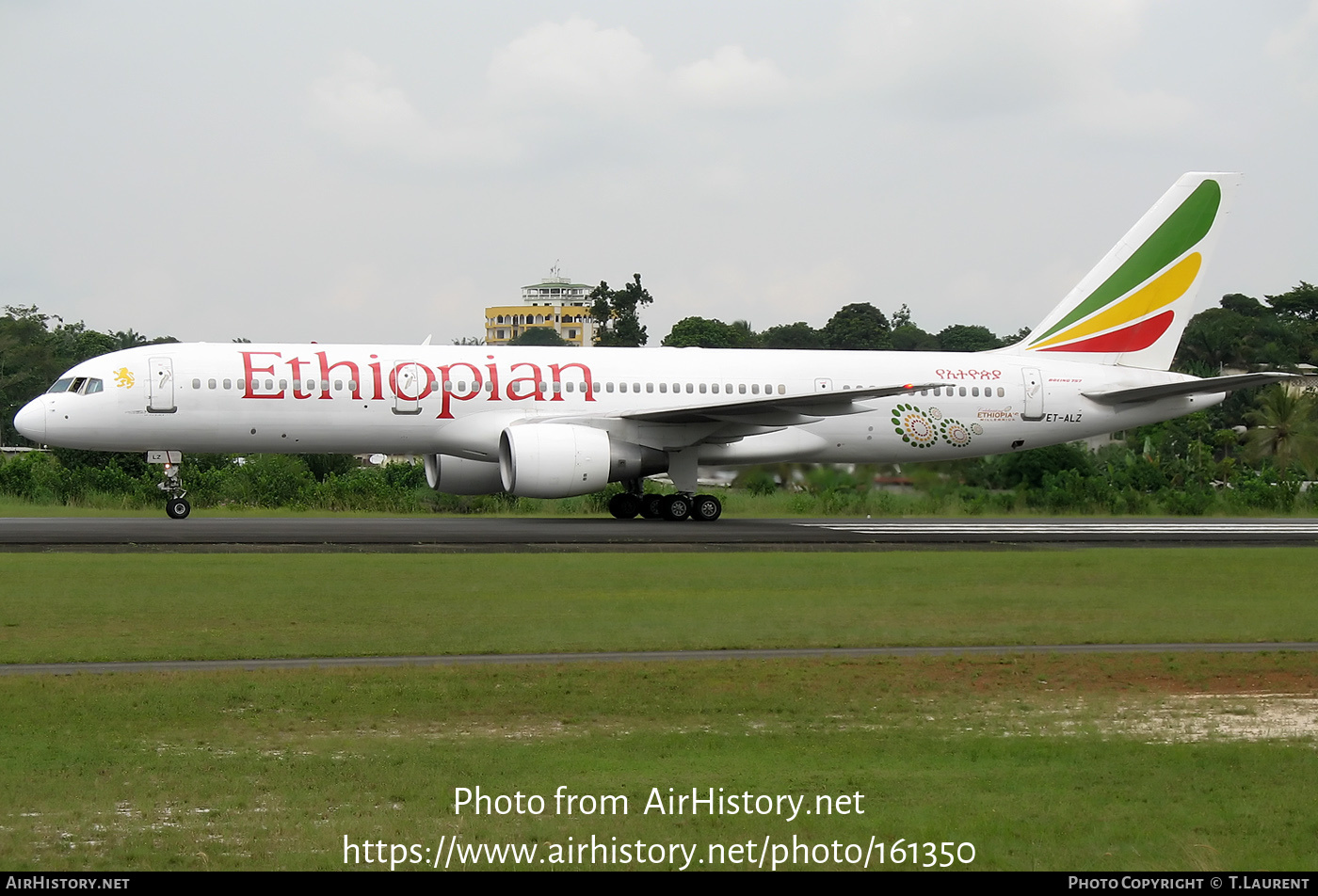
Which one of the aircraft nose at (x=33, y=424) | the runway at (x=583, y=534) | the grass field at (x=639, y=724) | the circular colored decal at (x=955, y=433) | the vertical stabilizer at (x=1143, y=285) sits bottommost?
the grass field at (x=639, y=724)

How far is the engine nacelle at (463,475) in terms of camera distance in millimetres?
31641

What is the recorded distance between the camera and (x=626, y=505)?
1252 inches

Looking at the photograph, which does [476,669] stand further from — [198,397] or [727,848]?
[198,397]

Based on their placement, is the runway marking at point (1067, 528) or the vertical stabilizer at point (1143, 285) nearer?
the runway marking at point (1067, 528)

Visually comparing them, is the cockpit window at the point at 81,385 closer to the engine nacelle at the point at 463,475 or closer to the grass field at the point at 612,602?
the engine nacelle at the point at 463,475

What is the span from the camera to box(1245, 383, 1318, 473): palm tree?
4634 centimetres

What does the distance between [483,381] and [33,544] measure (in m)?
10.8

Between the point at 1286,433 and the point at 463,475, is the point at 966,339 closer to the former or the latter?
the point at 1286,433

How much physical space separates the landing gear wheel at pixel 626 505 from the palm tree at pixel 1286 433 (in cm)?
2221

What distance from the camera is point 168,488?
Answer: 2962 centimetres

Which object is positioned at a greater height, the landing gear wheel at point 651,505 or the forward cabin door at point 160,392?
the forward cabin door at point 160,392

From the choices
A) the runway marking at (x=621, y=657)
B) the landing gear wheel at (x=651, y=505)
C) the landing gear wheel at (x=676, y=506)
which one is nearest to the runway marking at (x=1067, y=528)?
the landing gear wheel at (x=676, y=506)

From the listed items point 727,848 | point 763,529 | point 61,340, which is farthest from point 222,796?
point 61,340

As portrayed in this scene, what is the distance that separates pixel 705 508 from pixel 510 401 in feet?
15.7
